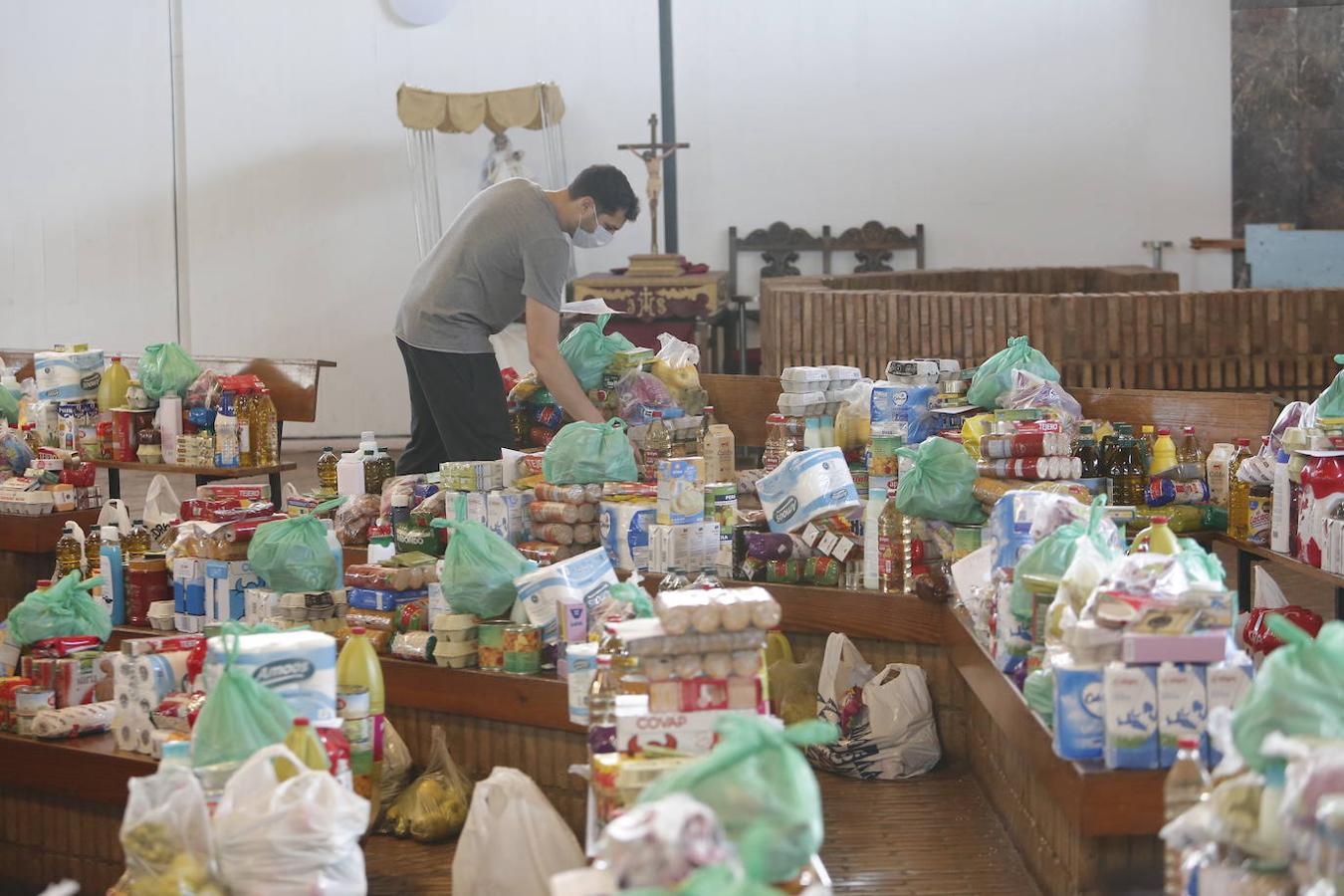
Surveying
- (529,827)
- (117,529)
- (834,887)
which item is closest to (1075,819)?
(834,887)

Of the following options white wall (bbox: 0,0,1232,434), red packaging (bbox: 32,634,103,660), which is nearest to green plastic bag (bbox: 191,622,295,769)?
red packaging (bbox: 32,634,103,660)

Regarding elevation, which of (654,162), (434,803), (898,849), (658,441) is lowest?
(898,849)

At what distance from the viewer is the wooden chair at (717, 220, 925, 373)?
11.9m

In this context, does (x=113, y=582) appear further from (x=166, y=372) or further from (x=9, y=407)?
(x=9, y=407)

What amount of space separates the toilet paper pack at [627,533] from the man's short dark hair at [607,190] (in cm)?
115

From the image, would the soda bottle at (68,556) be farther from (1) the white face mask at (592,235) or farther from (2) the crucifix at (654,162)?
(2) the crucifix at (654,162)

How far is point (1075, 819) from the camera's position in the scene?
296 centimetres

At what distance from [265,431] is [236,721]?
148 inches

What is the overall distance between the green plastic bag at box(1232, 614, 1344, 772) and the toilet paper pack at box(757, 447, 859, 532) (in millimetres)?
2261

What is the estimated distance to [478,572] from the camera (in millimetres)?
3990

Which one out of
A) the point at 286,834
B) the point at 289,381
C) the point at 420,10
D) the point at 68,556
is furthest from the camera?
the point at 420,10

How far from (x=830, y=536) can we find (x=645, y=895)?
263 centimetres

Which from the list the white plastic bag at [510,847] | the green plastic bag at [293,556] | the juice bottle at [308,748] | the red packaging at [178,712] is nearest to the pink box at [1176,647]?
the white plastic bag at [510,847]

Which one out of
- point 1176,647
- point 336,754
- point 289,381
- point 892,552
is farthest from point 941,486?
point 289,381
